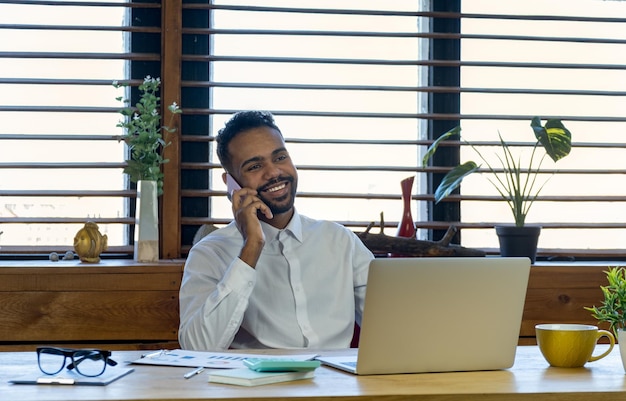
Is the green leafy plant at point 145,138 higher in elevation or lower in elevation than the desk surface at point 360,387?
higher

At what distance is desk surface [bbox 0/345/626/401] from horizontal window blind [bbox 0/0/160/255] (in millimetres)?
1811

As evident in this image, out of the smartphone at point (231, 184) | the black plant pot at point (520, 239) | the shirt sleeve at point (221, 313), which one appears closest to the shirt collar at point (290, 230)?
the smartphone at point (231, 184)

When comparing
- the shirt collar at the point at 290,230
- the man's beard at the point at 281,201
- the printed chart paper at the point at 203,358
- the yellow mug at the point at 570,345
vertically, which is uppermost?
the man's beard at the point at 281,201

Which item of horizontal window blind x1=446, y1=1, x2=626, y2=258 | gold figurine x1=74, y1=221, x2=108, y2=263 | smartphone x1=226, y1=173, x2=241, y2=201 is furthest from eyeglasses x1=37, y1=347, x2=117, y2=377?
horizontal window blind x1=446, y1=1, x2=626, y2=258

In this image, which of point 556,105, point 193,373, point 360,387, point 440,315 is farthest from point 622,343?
point 556,105

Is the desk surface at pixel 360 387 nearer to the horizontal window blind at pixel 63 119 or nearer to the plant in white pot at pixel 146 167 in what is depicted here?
the plant in white pot at pixel 146 167

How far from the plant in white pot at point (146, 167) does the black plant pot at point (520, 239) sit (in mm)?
1367

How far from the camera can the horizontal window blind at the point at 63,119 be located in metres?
3.55

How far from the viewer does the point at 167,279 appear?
3.21m

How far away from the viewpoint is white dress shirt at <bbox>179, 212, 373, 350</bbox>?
2393 millimetres

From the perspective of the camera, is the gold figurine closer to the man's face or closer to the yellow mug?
the man's face

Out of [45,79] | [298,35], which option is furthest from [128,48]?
[298,35]

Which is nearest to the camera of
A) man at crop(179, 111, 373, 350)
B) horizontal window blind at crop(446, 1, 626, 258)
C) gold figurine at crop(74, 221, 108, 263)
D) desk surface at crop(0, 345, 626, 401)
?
desk surface at crop(0, 345, 626, 401)

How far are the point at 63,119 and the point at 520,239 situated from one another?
1.92m
